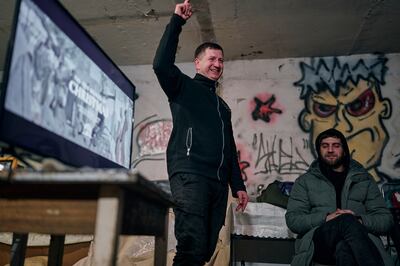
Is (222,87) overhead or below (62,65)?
overhead

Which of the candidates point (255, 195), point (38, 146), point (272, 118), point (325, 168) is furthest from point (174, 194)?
point (272, 118)

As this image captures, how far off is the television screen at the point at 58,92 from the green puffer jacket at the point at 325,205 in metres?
1.47

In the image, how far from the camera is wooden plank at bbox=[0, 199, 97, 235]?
1.12 m

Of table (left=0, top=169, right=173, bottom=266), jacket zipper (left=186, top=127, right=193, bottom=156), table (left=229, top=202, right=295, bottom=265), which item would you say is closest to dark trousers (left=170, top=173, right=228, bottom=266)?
jacket zipper (left=186, top=127, right=193, bottom=156)

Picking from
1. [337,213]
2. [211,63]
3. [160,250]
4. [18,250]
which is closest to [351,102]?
[337,213]

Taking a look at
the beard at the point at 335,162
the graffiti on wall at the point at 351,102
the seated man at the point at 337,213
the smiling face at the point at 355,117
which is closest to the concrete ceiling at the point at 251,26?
the graffiti on wall at the point at 351,102

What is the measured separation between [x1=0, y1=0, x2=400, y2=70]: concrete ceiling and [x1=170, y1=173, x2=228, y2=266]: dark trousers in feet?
7.61

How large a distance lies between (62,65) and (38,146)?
1.14 feet

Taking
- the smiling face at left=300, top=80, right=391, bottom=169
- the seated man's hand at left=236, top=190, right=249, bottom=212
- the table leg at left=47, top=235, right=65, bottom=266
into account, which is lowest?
the table leg at left=47, top=235, right=65, bottom=266

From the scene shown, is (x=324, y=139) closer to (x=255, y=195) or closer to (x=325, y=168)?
(x=325, y=168)

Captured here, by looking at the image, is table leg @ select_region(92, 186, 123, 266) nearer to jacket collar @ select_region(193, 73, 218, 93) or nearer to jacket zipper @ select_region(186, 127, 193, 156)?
jacket zipper @ select_region(186, 127, 193, 156)

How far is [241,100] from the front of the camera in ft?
15.2

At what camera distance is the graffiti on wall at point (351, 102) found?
4.30 meters

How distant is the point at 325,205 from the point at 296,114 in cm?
192
